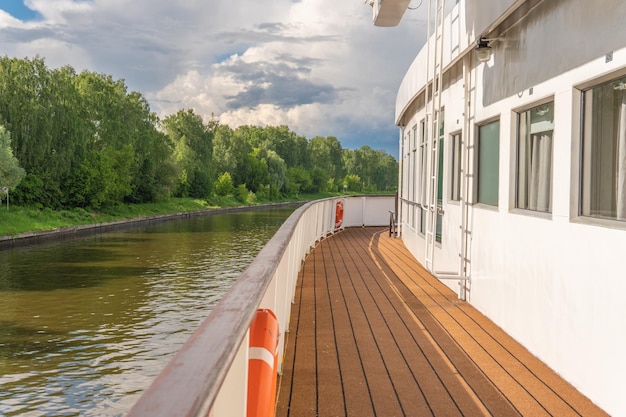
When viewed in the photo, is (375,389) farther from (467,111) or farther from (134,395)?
(134,395)

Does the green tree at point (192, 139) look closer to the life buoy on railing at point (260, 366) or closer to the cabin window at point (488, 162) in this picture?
the cabin window at point (488, 162)

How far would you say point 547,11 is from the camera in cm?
563

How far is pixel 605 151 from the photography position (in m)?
4.68

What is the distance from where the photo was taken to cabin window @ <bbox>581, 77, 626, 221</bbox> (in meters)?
4.44

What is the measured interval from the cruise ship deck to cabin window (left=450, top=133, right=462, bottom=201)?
1.35 m

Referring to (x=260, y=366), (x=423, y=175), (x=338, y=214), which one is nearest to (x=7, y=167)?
(x=338, y=214)

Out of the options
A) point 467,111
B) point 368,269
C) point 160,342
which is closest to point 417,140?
point 368,269

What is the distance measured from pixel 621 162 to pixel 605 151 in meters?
0.24

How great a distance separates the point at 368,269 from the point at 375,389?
678 centimetres

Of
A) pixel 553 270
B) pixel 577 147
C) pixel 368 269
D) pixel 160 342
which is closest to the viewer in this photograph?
pixel 577 147

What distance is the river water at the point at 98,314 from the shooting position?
12852 millimetres

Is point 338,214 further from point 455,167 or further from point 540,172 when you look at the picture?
point 540,172

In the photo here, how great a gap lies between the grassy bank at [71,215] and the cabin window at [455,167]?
1295 inches

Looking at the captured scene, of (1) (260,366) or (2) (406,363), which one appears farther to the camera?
(2) (406,363)
